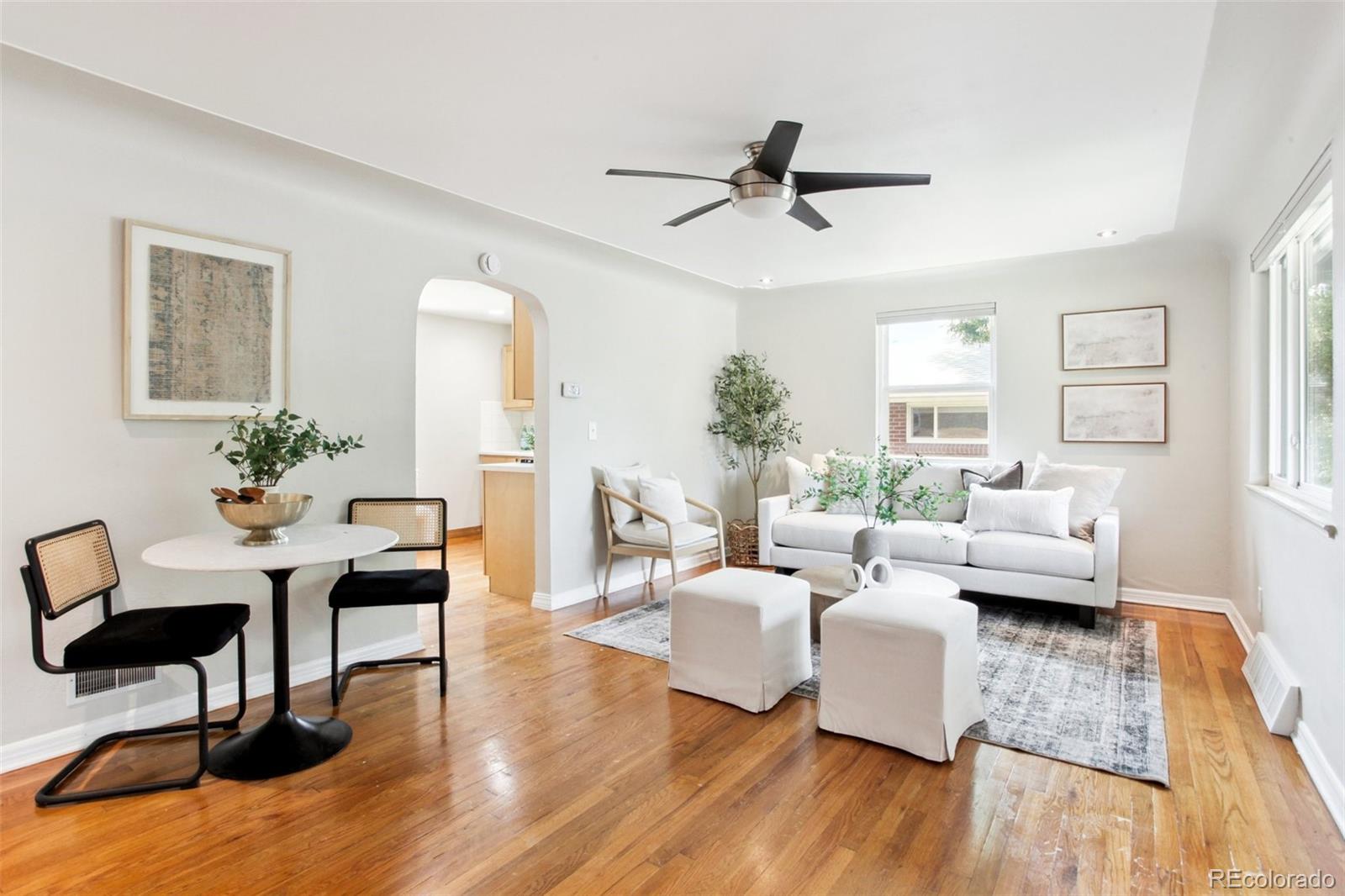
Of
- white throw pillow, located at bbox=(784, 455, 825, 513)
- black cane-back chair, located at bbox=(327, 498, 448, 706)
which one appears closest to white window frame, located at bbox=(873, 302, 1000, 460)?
white throw pillow, located at bbox=(784, 455, 825, 513)

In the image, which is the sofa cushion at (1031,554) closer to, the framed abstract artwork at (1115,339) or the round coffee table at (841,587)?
the round coffee table at (841,587)

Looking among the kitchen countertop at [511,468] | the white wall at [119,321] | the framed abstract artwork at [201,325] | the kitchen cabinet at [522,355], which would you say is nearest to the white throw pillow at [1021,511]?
the white wall at [119,321]

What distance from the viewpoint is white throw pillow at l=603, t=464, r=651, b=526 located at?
15.5 ft

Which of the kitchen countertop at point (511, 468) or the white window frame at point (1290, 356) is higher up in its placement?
the white window frame at point (1290, 356)

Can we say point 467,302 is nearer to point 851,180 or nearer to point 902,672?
point 851,180

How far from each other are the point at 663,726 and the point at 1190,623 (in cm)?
339

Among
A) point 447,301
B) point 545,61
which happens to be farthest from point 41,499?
point 447,301

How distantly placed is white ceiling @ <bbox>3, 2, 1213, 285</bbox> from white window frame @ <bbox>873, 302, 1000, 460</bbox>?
5.57 feet

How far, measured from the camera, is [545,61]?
215cm

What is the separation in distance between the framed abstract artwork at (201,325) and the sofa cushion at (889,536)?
3.38m

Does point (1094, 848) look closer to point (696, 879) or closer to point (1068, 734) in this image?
point (1068, 734)

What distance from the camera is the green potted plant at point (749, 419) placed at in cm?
590

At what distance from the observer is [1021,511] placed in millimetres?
4312

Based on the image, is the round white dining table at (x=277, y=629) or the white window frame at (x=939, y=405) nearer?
the round white dining table at (x=277, y=629)
